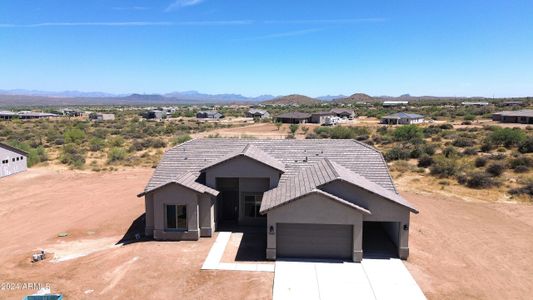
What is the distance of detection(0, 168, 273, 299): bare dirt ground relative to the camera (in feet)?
50.5

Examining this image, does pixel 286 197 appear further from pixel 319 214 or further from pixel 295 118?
pixel 295 118

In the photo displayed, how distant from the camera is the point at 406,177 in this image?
35781 millimetres

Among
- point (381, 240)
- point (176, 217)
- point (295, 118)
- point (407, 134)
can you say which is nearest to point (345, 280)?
point (381, 240)

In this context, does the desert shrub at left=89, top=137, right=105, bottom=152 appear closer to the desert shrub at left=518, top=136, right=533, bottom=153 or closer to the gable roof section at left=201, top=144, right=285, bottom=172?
the gable roof section at left=201, top=144, right=285, bottom=172

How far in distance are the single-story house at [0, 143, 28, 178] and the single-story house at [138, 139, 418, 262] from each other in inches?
919

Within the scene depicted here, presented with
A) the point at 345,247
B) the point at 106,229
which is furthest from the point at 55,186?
the point at 345,247

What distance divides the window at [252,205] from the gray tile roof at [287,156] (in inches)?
77.9

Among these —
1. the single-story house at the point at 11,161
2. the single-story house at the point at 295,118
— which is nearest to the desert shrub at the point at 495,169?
the single-story house at the point at 11,161

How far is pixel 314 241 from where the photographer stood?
18531mm

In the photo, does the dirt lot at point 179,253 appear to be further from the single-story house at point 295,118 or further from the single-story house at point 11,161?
the single-story house at point 295,118

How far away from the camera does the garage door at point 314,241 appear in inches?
724

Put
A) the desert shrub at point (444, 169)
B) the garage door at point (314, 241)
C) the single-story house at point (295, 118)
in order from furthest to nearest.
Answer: the single-story house at point (295, 118) → the desert shrub at point (444, 169) → the garage door at point (314, 241)

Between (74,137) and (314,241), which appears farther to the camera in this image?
(74,137)

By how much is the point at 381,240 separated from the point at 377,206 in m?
3.24
